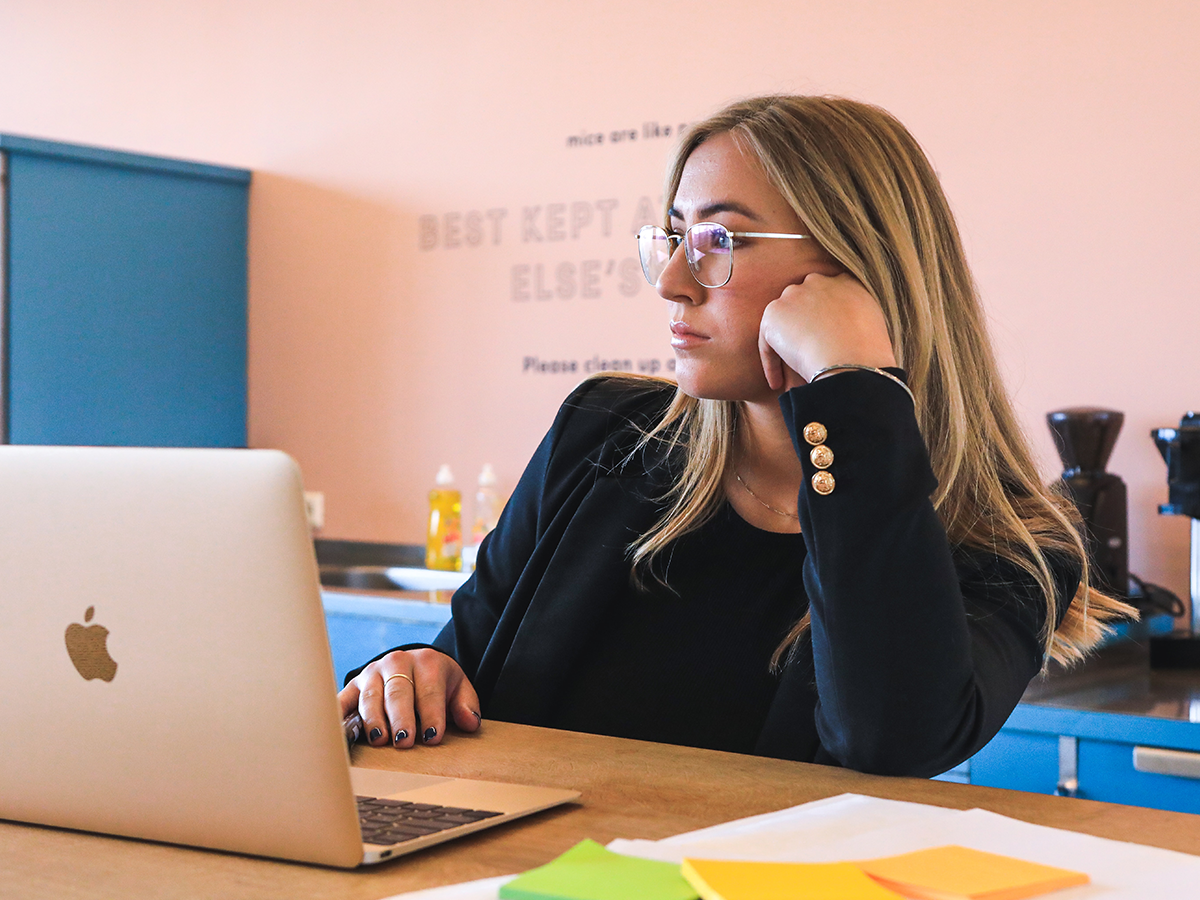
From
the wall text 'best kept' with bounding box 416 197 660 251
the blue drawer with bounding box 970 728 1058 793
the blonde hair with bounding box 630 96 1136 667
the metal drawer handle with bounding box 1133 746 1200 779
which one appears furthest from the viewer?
the wall text 'best kept' with bounding box 416 197 660 251

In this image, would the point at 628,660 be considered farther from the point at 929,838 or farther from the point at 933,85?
the point at 933,85

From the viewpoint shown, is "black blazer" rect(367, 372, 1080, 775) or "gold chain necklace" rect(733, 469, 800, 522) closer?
"black blazer" rect(367, 372, 1080, 775)

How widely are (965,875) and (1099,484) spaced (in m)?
1.64

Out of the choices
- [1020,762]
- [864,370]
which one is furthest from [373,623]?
[864,370]

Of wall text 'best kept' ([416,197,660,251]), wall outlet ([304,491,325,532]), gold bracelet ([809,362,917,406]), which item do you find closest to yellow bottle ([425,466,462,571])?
wall outlet ([304,491,325,532])

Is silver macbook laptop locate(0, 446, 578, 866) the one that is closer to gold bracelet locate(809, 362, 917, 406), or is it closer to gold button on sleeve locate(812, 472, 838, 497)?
gold button on sleeve locate(812, 472, 838, 497)

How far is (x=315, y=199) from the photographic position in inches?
137

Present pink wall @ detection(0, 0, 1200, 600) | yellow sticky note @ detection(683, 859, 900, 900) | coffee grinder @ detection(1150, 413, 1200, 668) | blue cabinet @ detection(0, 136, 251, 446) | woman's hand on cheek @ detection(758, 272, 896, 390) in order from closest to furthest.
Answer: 1. yellow sticky note @ detection(683, 859, 900, 900)
2. woman's hand on cheek @ detection(758, 272, 896, 390)
3. coffee grinder @ detection(1150, 413, 1200, 668)
4. pink wall @ detection(0, 0, 1200, 600)
5. blue cabinet @ detection(0, 136, 251, 446)

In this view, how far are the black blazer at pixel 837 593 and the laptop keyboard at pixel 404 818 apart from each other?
37cm

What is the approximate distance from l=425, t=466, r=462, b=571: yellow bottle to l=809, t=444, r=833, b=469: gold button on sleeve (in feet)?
6.64

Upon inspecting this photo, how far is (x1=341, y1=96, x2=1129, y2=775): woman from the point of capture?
45.4 inches

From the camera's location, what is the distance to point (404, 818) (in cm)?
82

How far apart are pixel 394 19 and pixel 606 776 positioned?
2753 mm

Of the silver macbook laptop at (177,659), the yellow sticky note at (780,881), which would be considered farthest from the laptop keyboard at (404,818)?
the yellow sticky note at (780,881)
